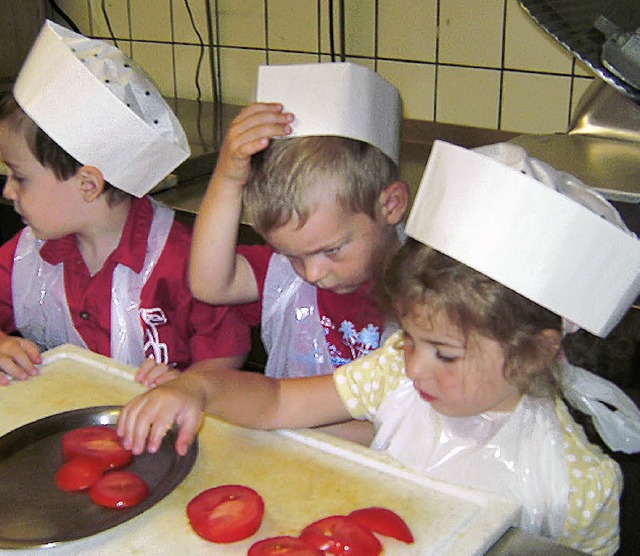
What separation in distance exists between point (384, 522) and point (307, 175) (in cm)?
48

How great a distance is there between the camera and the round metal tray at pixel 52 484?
0.67m

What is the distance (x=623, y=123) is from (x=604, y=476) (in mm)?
876

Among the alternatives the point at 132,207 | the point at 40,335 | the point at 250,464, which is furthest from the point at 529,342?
the point at 40,335

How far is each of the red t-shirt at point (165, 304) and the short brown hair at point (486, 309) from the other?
1.62ft

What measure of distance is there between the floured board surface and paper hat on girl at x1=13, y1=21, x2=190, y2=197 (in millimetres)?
416

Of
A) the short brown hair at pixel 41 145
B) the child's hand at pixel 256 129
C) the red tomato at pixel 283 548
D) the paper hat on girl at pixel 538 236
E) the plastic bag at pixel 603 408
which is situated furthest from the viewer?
the short brown hair at pixel 41 145

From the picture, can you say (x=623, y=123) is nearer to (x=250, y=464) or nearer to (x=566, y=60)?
(x=566, y=60)

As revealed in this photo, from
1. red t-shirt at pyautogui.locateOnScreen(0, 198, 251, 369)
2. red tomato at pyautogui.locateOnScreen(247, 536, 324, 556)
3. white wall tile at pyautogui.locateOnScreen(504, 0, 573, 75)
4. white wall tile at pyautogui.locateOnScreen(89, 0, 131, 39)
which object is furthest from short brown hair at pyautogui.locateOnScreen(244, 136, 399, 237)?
white wall tile at pyautogui.locateOnScreen(89, 0, 131, 39)

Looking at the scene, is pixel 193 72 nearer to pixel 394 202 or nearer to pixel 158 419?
pixel 394 202

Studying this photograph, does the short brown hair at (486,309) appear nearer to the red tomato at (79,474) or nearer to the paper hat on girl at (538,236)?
the paper hat on girl at (538,236)

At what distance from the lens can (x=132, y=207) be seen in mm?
1331

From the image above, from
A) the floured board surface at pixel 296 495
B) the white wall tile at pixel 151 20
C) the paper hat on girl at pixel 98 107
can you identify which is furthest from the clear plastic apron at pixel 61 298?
the white wall tile at pixel 151 20

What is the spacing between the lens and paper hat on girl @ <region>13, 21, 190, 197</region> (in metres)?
1.14

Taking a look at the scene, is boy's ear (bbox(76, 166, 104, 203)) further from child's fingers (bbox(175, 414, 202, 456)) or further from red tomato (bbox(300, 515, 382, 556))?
red tomato (bbox(300, 515, 382, 556))
